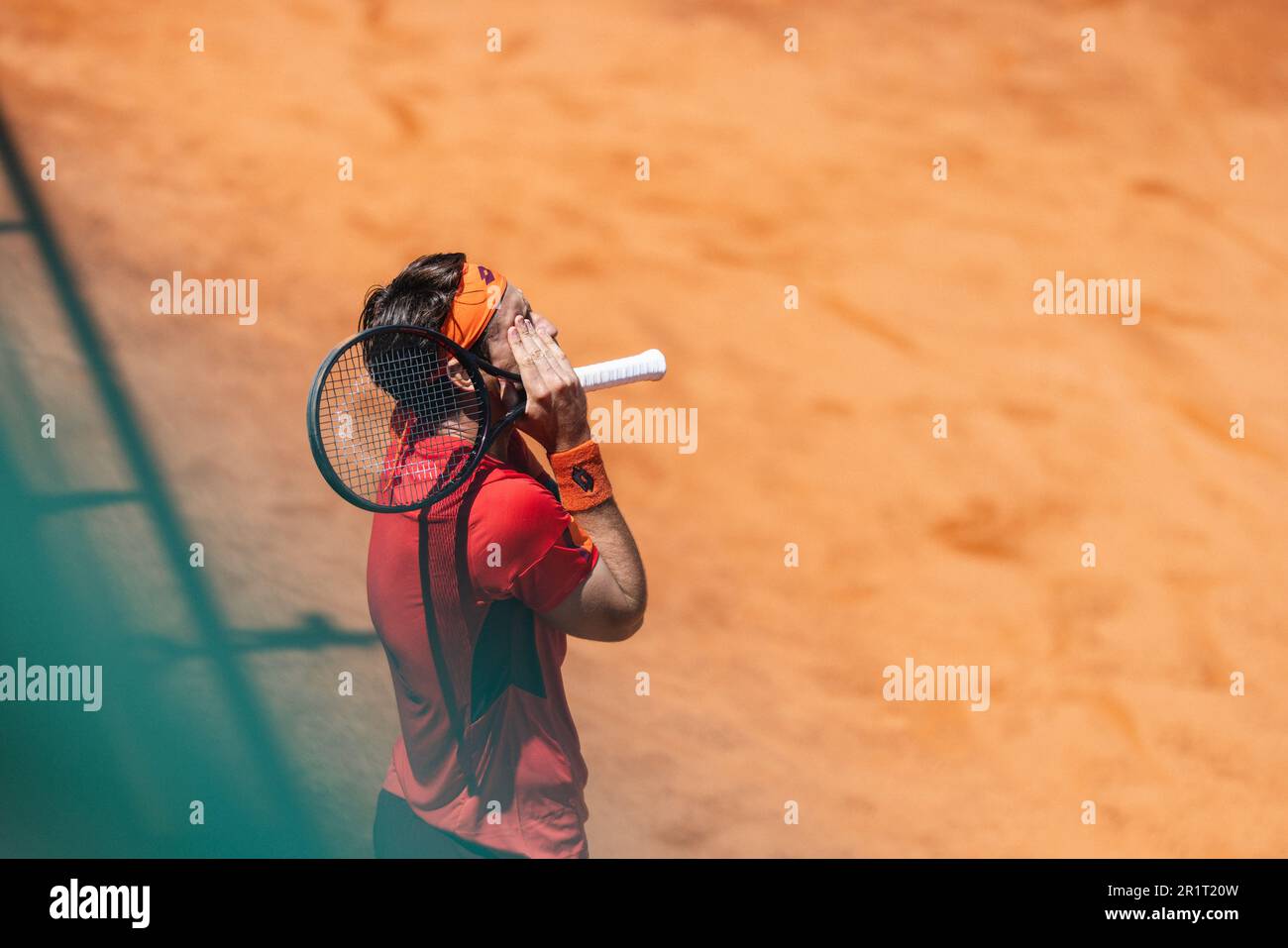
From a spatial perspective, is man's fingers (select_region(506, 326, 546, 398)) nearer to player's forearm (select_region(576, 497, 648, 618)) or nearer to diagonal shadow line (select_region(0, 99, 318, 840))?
player's forearm (select_region(576, 497, 648, 618))

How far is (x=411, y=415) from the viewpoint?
2453 millimetres

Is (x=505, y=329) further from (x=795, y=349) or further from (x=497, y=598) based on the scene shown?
(x=795, y=349)

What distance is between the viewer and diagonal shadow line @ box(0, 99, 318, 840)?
4469 millimetres

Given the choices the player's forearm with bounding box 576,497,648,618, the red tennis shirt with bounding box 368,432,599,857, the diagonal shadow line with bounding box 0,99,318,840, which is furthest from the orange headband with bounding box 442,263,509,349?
the diagonal shadow line with bounding box 0,99,318,840

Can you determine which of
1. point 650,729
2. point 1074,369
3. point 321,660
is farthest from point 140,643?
point 1074,369

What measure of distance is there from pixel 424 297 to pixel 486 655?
658mm

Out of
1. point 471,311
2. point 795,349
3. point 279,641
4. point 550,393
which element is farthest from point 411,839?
point 795,349

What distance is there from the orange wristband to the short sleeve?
41mm

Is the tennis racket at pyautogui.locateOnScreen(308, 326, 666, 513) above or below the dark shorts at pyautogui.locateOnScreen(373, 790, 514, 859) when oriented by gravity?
above

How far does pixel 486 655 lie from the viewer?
2.40m

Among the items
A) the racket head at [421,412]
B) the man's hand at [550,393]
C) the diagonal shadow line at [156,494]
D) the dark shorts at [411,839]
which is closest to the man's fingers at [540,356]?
the man's hand at [550,393]

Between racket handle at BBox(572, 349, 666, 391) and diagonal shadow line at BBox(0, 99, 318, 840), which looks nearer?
racket handle at BBox(572, 349, 666, 391)

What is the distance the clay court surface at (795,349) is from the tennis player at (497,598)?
1.90 meters

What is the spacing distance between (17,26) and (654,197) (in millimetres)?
3417
